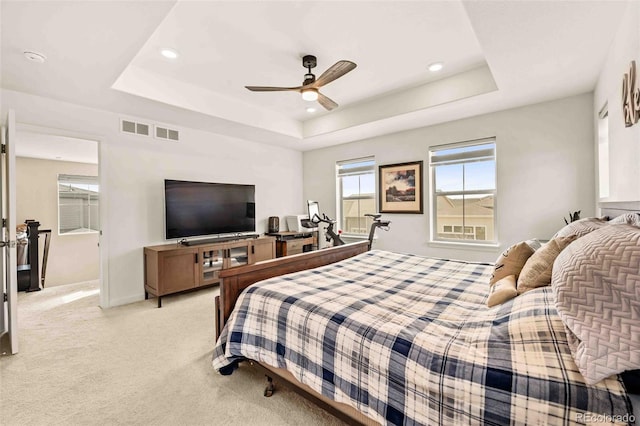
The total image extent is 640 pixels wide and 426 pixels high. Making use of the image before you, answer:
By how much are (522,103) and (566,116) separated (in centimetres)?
48

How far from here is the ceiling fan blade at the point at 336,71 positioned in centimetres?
222

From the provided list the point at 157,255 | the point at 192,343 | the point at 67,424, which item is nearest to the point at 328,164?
the point at 157,255

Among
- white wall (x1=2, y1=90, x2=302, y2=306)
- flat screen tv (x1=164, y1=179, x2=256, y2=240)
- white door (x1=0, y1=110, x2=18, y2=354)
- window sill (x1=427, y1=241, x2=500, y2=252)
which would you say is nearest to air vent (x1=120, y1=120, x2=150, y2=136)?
white wall (x1=2, y1=90, x2=302, y2=306)

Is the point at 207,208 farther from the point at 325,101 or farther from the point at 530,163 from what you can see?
the point at 530,163

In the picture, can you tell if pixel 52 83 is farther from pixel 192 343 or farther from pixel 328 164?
pixel 328 164

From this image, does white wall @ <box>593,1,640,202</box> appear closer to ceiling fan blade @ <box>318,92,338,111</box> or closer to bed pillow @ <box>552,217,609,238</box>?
bed pillow @ <box>552,217,609,238</box>

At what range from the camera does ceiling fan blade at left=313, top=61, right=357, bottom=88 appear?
2219mm

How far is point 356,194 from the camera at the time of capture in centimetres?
534

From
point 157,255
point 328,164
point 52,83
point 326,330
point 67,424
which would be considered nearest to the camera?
point 326,330

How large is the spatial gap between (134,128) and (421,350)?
430cm

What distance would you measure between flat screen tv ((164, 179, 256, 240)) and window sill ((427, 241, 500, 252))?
3.08m

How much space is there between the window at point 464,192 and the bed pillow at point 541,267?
254 cm

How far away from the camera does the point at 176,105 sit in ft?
11.1

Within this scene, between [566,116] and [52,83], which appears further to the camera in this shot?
[566,116]
